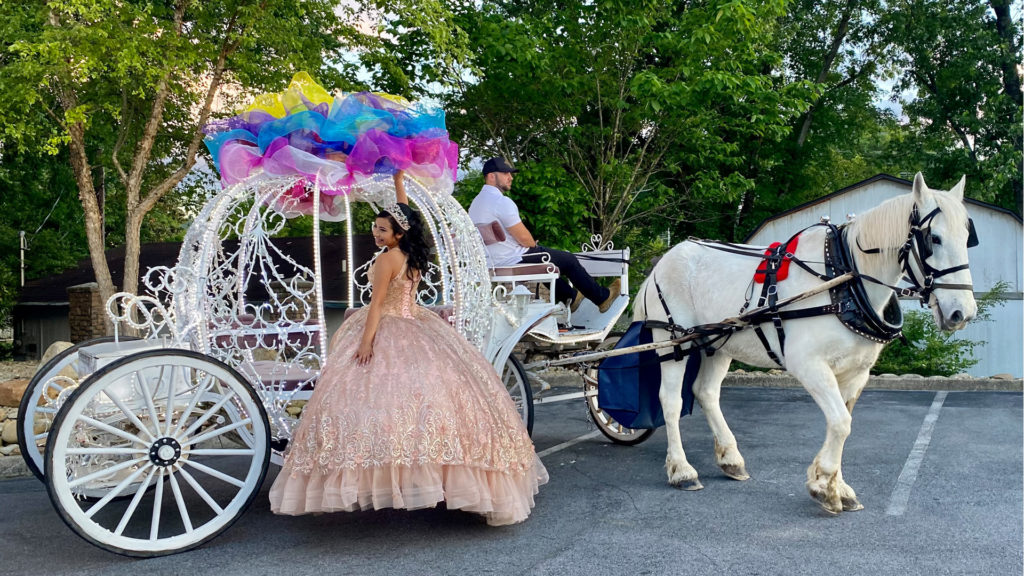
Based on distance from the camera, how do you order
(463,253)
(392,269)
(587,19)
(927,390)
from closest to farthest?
1. (392,269)
2. (463,253)
3. (927,390)
4. (587,19)

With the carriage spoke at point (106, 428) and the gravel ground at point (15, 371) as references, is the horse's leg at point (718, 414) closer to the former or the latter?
the carriage spoke at point (106, 428)

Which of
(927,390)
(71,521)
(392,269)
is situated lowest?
(927,390)

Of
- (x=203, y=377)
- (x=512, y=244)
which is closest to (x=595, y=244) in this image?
(x=512, y=244)

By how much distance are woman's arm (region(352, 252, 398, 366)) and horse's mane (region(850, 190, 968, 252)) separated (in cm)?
297

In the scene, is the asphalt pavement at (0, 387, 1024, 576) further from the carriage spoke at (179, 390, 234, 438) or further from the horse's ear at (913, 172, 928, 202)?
the horse's ear at (913, 172, 928, 202)

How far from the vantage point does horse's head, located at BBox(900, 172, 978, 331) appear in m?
4.55

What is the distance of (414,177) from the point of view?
5559 millimetres

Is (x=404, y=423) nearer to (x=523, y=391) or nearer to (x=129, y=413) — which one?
(x=129, y=413)

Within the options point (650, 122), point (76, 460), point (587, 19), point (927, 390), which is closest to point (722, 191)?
point (650, 122)

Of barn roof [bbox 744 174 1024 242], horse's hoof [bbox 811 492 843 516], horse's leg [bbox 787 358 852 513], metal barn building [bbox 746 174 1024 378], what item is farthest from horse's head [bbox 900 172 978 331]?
metal barn building [bbox 746 174 1024 378]

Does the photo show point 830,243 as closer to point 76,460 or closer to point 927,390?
point 76,460

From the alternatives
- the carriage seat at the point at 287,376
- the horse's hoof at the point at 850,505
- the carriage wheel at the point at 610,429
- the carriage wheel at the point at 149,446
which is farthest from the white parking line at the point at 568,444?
the carriage wheel at the point at 149,446

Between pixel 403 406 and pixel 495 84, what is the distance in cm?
885

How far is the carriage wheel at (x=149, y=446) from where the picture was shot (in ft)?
13.4
